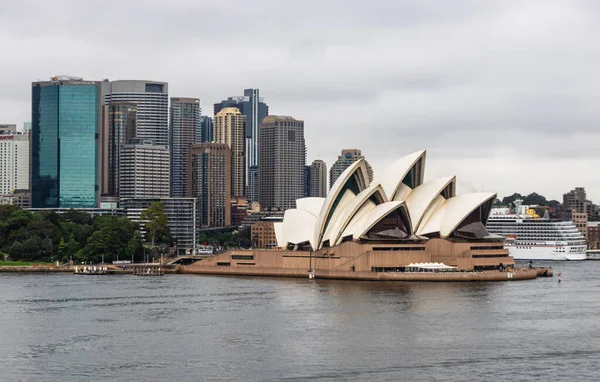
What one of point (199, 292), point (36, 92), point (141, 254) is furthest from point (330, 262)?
point (36, 92)

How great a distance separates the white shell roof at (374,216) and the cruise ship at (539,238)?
179 ft

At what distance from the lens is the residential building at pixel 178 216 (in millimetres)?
142125

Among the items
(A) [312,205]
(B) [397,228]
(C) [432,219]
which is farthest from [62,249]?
(C) [432,219]

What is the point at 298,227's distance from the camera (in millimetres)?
91188

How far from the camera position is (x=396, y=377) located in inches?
1441

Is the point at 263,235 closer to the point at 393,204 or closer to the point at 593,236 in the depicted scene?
the point at 593,236

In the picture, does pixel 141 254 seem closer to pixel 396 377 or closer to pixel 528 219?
pixel 528 219

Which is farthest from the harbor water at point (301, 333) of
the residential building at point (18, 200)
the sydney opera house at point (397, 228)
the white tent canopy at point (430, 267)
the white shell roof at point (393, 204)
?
the residential building at point (18, 200)

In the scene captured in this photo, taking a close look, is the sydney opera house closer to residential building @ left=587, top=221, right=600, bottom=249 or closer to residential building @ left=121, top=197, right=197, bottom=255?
residential building @ left=121, top=197, right=197, bottom=255

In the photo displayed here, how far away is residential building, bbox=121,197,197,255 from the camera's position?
5595 inches

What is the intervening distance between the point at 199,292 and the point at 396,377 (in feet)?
115

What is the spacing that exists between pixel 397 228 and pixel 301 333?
38056mm

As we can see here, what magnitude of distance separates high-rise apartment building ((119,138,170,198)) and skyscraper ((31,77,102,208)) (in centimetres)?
2243

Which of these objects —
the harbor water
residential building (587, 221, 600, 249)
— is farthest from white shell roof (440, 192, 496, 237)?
residential building (587, 221, 600, 249)
